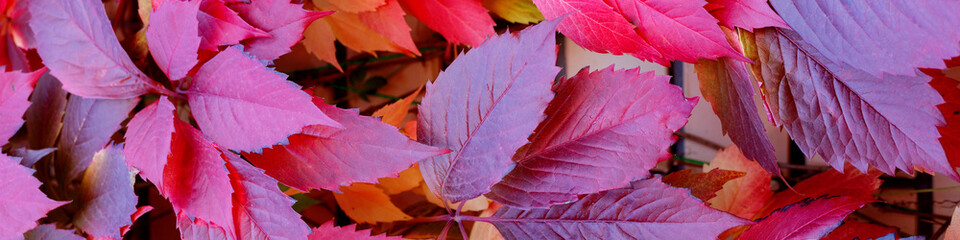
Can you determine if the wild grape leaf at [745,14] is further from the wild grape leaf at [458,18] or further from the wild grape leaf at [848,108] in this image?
the wild grape leaf at [458,18]

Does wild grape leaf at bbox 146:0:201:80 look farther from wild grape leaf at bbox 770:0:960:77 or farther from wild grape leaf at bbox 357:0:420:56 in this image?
wild grape leaf at bbox 770:0:960:77

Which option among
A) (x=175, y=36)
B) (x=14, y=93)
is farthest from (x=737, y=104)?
(x=14, y=93)

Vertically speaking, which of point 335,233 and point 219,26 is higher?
point 219,26

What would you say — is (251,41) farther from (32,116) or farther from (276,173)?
(32,116)

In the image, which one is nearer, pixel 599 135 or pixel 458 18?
pixel 599 135

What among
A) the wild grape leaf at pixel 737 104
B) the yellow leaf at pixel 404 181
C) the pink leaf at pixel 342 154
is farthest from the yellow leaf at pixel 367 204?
the wild grape leaf at pixel 737 104

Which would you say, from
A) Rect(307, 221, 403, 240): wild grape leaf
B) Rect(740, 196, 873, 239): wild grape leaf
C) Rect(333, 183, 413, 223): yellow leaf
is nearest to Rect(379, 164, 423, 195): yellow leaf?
Rect(333, 183, 413, 223): yellow leaf

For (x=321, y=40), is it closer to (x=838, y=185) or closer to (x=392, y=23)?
(x=392, y=23)
